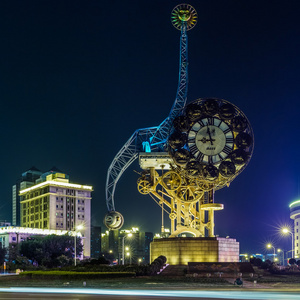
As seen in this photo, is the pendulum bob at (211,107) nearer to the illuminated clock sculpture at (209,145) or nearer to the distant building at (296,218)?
the illuminated clock sculpture at (209,145)

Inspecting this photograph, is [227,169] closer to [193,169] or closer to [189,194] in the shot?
[193,169]

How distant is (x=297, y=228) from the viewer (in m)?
185

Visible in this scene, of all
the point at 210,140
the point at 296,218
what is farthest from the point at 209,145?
the point at 296,218

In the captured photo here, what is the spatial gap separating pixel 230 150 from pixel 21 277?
78.5 feet

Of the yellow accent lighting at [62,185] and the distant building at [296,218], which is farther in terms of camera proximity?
the distant building at [296,218]

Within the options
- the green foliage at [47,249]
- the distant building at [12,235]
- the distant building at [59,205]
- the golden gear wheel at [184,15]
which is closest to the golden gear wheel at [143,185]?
the golden gear wheel at [184,15]

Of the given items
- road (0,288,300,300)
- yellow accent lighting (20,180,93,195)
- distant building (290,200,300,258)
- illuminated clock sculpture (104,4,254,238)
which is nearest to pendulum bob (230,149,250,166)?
illuminated clock sculpture (104,4,254,238)

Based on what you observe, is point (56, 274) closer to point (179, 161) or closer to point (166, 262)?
point (166, 262)

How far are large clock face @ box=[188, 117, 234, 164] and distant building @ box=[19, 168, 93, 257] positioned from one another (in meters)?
122

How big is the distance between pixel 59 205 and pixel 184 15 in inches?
4814

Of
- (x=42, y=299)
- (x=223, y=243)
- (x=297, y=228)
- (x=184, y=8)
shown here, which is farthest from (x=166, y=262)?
(x=297, y=228)

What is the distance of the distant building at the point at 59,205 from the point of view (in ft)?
559

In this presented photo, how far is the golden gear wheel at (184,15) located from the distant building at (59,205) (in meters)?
115

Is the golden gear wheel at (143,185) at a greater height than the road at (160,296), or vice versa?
the golden gear wheel at (143,185)
